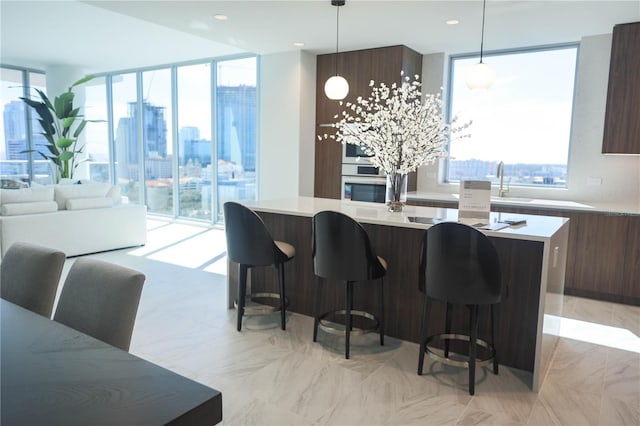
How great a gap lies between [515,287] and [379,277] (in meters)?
0.86

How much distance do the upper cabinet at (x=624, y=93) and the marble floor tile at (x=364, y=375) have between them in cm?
169

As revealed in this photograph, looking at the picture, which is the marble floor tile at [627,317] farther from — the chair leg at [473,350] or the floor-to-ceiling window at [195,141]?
the floor-to-ceiling window at [195,141]

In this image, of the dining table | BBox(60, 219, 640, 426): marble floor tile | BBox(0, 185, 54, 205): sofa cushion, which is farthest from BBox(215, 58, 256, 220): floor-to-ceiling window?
the dining table

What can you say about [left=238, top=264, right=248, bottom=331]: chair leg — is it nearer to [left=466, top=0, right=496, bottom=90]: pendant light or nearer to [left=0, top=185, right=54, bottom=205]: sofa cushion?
[left=466, top=0, right=496, bottom=90]: pendant light

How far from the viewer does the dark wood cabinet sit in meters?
4.27

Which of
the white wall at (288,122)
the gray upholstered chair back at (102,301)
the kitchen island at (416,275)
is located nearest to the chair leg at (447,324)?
the kitchen island at (416,275)

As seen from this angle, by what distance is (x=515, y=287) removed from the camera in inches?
114

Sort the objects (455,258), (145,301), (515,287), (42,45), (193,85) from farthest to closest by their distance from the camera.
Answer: (193,85), (42,45), (145,301), (515,287), (455,258)

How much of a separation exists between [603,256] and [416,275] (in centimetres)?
235

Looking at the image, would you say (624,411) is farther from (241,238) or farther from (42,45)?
(42,45)

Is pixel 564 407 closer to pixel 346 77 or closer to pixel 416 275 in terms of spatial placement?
pixel 416 275

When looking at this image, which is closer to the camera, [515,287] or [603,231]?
[515,287]

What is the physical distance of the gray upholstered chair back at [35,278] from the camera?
1.84 meters

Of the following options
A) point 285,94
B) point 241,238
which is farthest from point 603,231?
point 285,94
